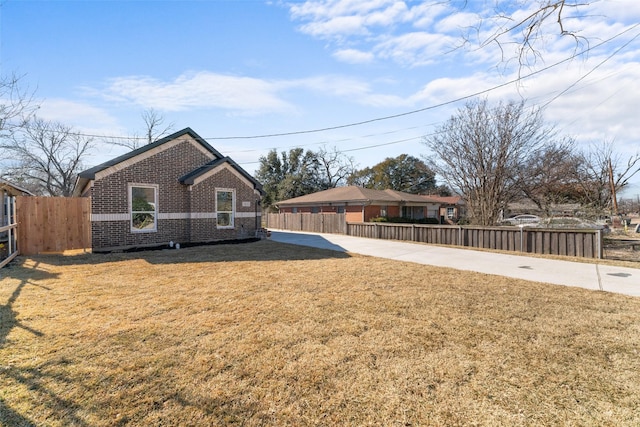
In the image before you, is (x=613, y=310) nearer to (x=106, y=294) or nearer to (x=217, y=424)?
(x=217, y=424)

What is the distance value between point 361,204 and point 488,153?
939cm

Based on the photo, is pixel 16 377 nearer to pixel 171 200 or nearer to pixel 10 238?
pixel 10 238

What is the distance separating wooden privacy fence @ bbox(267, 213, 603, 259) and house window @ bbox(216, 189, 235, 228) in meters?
7.74

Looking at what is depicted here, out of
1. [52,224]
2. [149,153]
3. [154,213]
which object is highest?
[149,153]

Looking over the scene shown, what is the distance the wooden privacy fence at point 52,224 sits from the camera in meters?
9.64

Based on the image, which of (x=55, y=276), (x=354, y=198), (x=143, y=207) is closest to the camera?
(x=55, y=276)

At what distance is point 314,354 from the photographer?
10.9 feet

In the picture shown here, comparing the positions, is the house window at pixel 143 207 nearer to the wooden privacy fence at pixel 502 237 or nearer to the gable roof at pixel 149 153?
the gable roof at pixel 149 153

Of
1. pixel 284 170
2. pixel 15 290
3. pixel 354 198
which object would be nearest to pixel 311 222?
pixel 354 198

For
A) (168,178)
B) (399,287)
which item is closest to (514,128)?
(399,287)

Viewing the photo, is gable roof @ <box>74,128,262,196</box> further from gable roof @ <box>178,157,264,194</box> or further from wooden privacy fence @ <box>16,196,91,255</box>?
wooden privacy fence @ <box>16,196,91,255</box>

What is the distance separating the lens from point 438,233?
46.3 feet

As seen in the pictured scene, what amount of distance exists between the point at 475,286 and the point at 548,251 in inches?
267

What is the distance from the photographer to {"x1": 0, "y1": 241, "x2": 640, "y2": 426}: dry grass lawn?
7.90 ft
